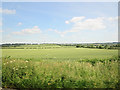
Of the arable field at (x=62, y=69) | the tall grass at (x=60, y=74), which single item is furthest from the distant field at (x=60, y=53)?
the tall grass at (x=60, y=74)

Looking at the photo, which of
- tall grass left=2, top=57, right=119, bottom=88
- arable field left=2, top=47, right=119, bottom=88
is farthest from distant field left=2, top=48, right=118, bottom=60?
tall grass left=2, top=57, right=119, bottom=88

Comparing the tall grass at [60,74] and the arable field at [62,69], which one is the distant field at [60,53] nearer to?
the arable field at [62,69]

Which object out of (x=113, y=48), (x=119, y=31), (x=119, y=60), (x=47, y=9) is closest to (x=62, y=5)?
(x=47, y=9)

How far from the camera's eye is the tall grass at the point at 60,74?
3.36 metres

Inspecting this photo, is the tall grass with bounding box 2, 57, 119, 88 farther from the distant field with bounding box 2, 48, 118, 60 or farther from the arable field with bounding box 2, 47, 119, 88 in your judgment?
the distant field with bounding box 2, 48, 118, 60

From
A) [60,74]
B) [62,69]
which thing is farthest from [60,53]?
[60,74]

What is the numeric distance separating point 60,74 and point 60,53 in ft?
4.86

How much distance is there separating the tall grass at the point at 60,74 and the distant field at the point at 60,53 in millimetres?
330

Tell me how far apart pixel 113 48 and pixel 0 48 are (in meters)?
4.94

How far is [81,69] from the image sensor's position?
3.97 meters

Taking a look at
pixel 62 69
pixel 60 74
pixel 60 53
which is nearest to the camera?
pixel 60 74

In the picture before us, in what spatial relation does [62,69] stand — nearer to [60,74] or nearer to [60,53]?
[60,74]

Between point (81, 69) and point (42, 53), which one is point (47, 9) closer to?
point (42, 53)

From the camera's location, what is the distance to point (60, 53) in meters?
5.12
